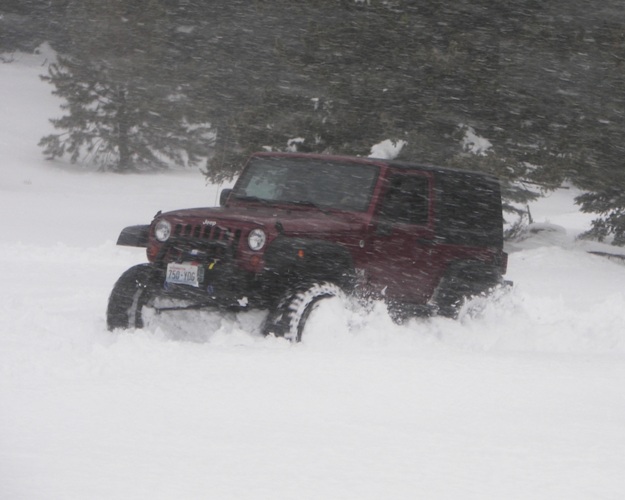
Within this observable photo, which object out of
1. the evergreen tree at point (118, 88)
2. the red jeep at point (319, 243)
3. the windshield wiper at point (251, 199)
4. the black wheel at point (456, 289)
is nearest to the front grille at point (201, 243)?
the red jeep at point (319, 243)

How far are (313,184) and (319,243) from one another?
1.09m

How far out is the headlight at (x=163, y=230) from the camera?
22.8 ft

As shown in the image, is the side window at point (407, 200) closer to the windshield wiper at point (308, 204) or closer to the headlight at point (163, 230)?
the windshield wiper at point (308, 204)

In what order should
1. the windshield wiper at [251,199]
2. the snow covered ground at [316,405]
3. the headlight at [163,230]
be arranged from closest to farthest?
the snow covered ground at [316,405] → the headlight at [163,230] → the windshield wiper at [251,199]

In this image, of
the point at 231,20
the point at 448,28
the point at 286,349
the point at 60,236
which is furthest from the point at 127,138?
the point at 286,349

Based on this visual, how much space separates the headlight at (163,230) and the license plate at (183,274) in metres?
0.32

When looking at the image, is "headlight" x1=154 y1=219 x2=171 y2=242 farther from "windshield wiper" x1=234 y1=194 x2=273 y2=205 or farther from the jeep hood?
"windshield wiper" x1=234 y1=194 x2=273 y2=205

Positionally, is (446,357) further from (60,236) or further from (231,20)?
(231,20)

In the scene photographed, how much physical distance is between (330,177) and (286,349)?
1950 millimetres

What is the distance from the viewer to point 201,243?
668 cm

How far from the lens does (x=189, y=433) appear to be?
4.25 m

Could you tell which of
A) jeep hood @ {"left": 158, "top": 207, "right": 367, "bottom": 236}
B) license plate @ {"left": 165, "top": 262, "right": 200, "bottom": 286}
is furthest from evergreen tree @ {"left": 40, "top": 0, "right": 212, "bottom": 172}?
license plate @ {"left": 165, "top": 262, "right": 200, "bottom": 286}

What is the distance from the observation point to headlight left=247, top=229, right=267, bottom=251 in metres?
6.43

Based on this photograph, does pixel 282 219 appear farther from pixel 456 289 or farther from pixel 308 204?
pixel 456 289
